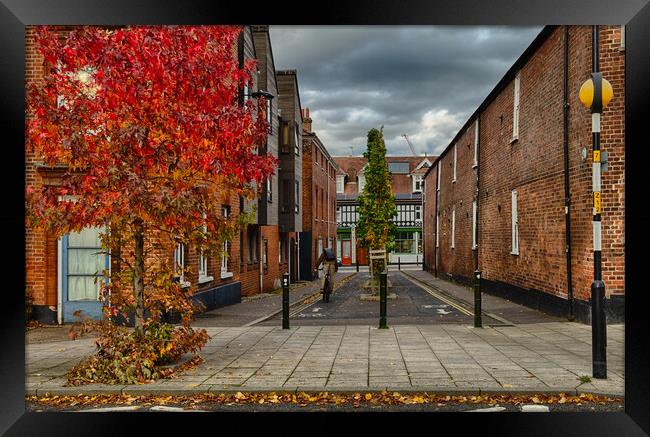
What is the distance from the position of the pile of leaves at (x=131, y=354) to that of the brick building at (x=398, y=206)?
50.3 m

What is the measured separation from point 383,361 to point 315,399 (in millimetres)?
2231

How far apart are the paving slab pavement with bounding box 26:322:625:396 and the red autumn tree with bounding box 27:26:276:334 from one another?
1319 mm

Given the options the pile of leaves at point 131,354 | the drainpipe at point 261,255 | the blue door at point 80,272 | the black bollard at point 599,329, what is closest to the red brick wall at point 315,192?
the drainpipe at point 261,255

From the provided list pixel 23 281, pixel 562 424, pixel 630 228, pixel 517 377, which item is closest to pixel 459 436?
pixel 562 424

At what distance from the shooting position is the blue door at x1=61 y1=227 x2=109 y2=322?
12.8 metres

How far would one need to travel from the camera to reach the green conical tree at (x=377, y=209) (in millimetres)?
25141

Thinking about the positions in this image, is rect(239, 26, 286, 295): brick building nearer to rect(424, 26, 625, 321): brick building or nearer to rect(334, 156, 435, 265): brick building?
rect(424, 26, 625, 321): brick building

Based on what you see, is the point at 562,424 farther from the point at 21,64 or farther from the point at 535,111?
the point at 535,111

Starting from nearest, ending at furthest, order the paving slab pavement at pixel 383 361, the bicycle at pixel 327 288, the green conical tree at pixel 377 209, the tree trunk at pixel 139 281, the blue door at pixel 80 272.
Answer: the paving slab pavement at pixel 383 361, the tree trunk at pixel 139 281, the blue door at pixel 80 272, the bicycle at pixel 327 288, the green conical tree at pixel 377 209

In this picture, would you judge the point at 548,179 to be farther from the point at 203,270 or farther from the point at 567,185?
the point at 203,270

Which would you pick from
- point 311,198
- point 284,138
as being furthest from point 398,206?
point 284,138

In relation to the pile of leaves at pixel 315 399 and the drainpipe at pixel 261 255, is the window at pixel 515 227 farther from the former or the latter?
the pile of leaves at pixel 315 399

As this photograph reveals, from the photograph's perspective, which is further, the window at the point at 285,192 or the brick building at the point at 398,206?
the brick building at the point at 398,206
